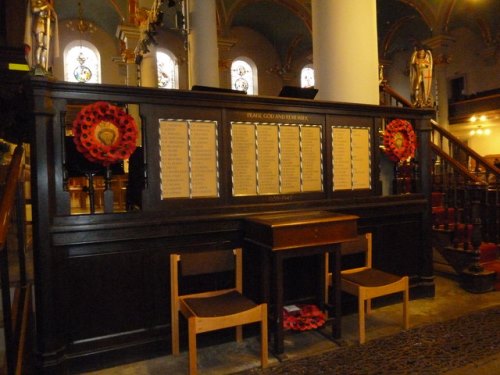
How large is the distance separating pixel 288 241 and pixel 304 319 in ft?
2.33

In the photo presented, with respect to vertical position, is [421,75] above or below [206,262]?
above

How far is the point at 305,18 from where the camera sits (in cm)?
1362

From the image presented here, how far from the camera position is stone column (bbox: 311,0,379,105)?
14.6 ft

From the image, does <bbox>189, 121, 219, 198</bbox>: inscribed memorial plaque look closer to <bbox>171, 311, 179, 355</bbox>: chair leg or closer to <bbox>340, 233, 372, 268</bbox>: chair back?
<bbox>171, 311, 179, 355</bbox>: chair leg

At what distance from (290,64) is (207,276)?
15160 mm

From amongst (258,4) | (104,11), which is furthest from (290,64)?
(104,11)

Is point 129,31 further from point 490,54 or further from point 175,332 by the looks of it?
point 490,54

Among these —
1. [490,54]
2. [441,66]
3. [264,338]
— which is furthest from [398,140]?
[490,54]

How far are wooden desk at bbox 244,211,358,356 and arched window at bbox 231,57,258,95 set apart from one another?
1396 centimetres

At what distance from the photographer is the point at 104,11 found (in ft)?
41.9

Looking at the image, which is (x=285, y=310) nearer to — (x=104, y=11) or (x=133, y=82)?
(x=133, y=82)

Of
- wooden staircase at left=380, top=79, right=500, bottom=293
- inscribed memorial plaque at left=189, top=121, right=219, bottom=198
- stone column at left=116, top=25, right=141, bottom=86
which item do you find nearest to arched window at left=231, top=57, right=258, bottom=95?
stone column at left=116, top=25, right=141, bottom=86

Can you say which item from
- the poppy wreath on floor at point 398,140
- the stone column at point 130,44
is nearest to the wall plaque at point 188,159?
the poppy wreath on floor at point 398,140

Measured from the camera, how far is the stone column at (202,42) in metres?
7.43
